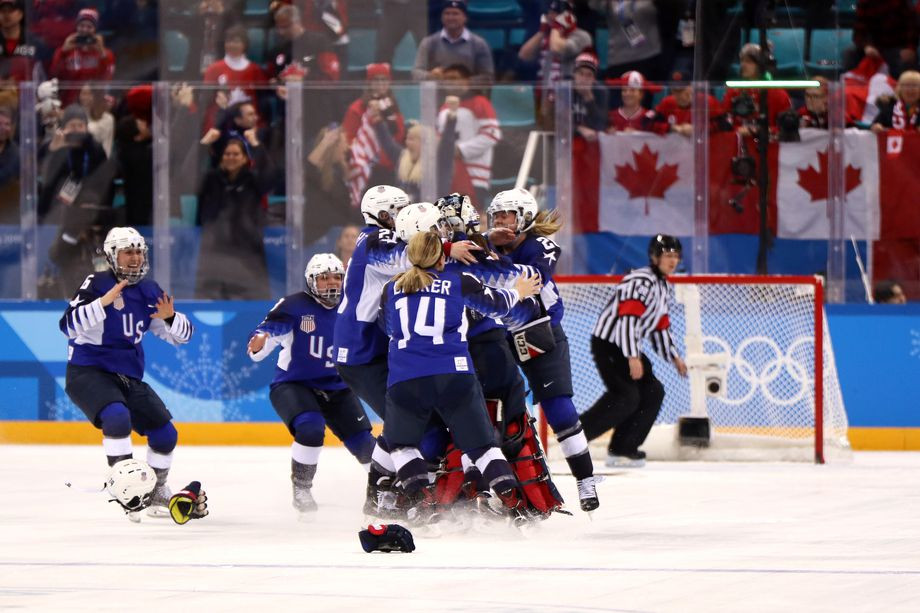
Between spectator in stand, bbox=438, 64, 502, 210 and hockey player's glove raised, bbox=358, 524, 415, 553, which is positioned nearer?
hockey player's glove raised, bbox=358, 524, 415, 553

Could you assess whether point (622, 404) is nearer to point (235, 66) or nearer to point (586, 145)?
point (586, 145)

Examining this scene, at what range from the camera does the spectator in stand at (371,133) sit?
484 inches

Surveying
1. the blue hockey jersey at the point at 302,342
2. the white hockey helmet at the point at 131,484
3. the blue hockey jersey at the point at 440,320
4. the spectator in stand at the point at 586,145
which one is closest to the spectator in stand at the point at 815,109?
the spectator in stand at the point at 586,145

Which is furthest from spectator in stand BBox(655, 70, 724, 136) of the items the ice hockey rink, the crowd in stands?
the ice hockey rink

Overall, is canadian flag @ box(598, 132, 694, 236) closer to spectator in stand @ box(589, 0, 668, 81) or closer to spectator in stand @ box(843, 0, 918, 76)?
spectator in stand @ box(589, 0, 668, 81)

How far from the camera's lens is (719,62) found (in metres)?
12.7

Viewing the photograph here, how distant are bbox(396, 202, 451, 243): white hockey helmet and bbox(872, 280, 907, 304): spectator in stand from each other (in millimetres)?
5725

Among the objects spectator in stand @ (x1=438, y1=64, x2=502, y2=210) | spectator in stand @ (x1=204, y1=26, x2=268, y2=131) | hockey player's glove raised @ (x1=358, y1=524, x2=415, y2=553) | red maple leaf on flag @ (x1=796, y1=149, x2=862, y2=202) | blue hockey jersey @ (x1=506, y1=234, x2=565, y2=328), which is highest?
spectator in stand @ (x1=204, y1=26, x2=268, y2=131)

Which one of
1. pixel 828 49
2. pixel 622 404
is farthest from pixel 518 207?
pixel 828 49

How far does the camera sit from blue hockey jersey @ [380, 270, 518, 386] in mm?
6965

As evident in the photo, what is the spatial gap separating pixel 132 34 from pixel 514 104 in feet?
11.5

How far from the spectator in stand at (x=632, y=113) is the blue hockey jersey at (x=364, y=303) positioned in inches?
189

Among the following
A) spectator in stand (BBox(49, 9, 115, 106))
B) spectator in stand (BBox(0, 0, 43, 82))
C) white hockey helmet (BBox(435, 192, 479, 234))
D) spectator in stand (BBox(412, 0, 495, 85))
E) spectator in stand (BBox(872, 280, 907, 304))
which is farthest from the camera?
spectator in stand (BBox(49, 9, 115, 106))

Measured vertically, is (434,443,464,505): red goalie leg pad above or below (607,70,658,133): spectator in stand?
below
